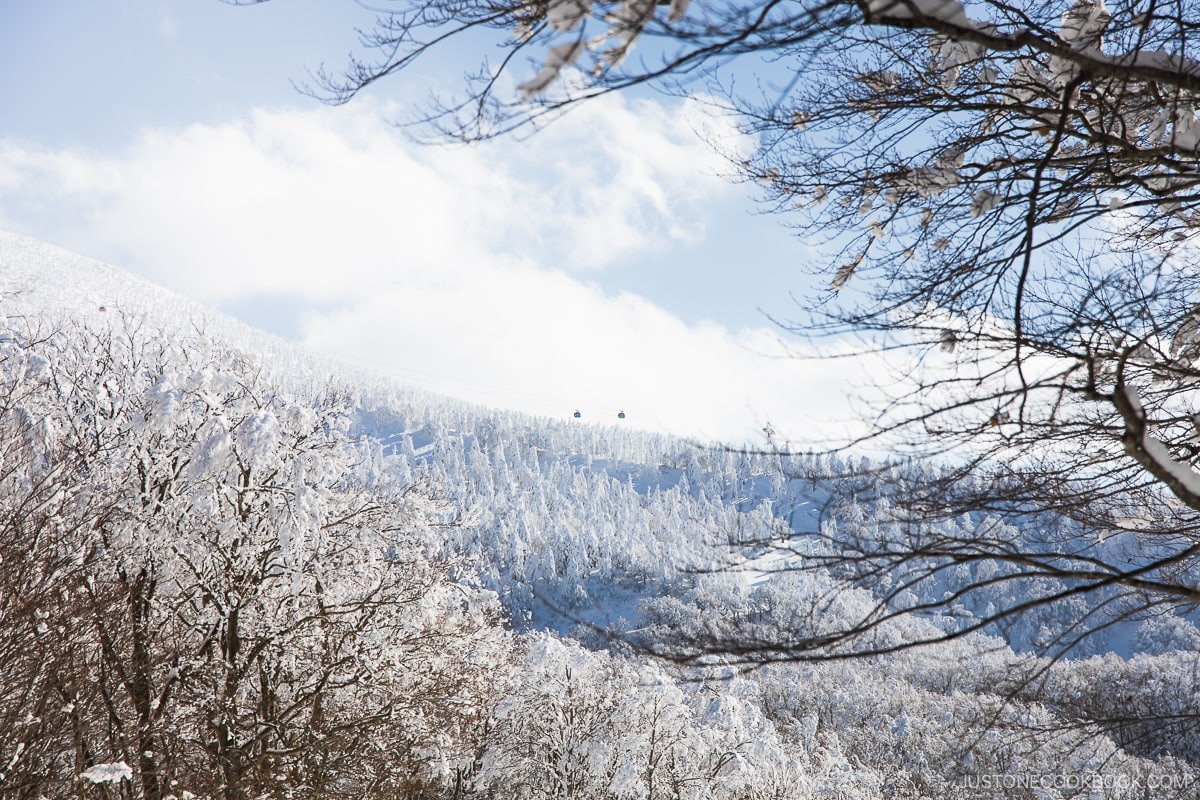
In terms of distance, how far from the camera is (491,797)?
Answer: 1592 cm

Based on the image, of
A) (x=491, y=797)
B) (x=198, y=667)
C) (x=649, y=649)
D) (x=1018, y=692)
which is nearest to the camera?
(x=649, y=649)

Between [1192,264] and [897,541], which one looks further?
[1192,264]

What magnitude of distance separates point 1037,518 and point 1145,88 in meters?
2.09

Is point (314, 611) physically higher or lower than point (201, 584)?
lower

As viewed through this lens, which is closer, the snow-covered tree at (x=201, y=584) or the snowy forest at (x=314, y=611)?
the snowy forest at (x=314, y=611)

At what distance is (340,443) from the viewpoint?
938cm

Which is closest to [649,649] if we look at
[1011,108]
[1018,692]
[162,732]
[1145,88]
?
[1018,692]

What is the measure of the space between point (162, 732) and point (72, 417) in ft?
12.9

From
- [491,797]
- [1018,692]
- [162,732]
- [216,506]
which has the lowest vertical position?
[491,797]

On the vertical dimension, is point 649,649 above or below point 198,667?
above

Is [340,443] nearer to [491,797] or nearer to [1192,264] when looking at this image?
[1192,264]

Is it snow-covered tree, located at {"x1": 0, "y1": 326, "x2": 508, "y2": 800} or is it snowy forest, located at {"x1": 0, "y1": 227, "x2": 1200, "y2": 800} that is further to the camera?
snow-covered tree, located at {"x1": 0, "y1": 326, "x2": 508, "y2": 800}

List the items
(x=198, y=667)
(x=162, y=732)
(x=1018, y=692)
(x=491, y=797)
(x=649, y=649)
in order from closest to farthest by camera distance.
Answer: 1. (x=649, y=649)
2. (x=1018, y=692)
3. (x=162, y=732)
4. (x=198, y=667)
5. (x=491, y=797)

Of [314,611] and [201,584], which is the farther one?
[314,611]
